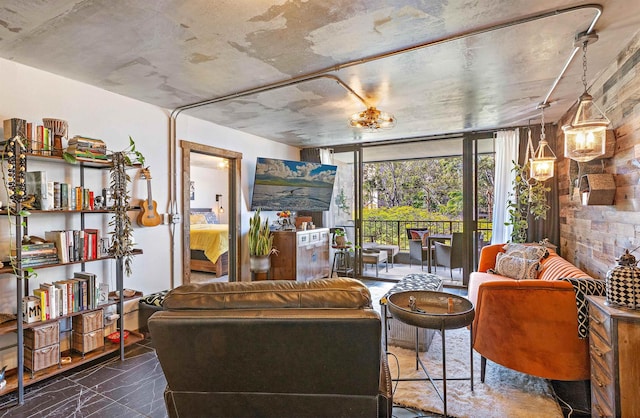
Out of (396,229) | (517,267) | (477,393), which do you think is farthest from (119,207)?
(396,229)

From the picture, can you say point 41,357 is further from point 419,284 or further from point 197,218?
point 197,218

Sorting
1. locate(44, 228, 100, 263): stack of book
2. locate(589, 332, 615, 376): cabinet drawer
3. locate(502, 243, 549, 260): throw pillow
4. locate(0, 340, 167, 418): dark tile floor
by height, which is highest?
locate(44, 228, 100, 263): stack of book

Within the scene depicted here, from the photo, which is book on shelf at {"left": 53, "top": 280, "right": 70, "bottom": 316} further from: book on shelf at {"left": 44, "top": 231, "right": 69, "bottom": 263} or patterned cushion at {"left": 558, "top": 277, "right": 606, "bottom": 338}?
patterned cushion at {"left": 558, "top": 277, "right": 606, "bottom": 338}

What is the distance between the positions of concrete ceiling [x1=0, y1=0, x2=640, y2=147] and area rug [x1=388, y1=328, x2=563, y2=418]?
2361mm

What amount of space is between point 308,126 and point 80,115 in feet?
8.54

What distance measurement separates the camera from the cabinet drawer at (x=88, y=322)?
2.65m

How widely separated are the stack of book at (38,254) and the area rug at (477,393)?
2680 mm

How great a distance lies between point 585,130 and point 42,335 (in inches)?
161

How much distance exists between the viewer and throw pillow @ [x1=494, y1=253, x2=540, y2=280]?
342 centimetres

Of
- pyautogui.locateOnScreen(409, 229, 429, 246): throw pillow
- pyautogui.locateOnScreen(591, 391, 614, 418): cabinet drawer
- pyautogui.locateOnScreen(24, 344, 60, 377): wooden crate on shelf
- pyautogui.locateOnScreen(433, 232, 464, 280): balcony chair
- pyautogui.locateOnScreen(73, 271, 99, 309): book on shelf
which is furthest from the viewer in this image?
pyautogui.locateOnScreen(409, 229, 429, 246): throw pillow

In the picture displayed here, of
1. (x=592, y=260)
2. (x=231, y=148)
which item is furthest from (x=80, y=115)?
(x=592, y=260)

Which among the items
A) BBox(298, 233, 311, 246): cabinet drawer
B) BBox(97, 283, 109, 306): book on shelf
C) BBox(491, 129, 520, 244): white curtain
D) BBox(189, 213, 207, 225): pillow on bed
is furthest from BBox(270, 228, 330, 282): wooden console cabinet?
BBox(189, 213, 207, 225): pillow on bed

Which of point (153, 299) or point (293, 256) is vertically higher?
point (293, 256)

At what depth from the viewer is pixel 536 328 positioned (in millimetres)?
2072
